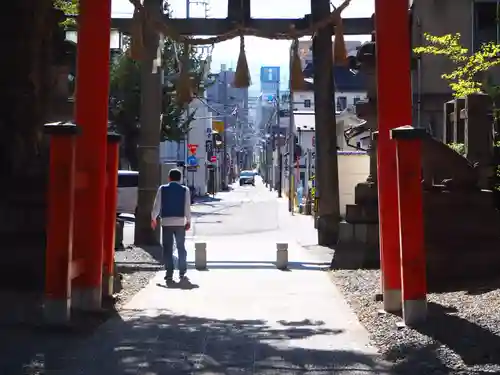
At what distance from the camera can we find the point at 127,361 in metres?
6.63

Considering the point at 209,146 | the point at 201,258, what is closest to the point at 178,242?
the point at 201,258

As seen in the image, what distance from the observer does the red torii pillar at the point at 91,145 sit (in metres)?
8.69

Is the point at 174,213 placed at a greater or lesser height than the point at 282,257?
greater

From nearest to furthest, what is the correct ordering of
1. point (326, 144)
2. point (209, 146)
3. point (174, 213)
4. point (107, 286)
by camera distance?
point (107, 286), point (174, 213), point (326, 144), point (209, 146)

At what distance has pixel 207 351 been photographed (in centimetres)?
705

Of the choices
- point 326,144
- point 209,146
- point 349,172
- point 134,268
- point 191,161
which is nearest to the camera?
point 134,268

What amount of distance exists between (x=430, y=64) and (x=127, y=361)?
59.2 feet

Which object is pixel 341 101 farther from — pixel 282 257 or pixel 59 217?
pixel 59 217

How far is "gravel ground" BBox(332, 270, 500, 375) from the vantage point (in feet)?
21.0

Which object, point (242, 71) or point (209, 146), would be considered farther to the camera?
point (209, 146)

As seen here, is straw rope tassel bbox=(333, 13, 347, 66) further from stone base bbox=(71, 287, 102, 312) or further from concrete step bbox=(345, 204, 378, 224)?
stone base bbox=(71, 287, 102, 312)

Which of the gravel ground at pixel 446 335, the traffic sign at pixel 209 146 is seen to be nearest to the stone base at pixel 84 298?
the gravel ground at pixel 446 335

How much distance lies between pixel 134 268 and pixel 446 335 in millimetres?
7683

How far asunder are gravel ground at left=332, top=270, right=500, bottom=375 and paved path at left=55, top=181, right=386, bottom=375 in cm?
22
